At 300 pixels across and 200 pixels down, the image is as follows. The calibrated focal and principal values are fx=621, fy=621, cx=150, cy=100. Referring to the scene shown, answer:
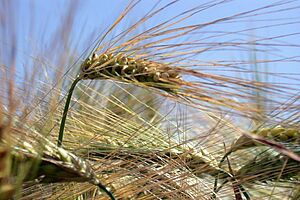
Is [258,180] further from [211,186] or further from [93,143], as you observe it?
[93,143]

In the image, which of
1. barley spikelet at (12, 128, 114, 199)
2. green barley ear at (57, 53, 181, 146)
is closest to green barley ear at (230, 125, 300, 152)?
green barley ear at (57, 53, 181, 146)

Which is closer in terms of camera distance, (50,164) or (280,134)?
(50,164)

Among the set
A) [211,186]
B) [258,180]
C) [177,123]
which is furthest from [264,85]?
[177,123]

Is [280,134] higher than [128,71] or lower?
lower

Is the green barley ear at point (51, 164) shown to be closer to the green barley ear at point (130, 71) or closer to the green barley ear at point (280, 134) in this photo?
the green barley ear at point (130, 71)

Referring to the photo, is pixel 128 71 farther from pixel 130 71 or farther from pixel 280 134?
pixel 280 134

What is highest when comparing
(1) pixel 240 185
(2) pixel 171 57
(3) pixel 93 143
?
(2) pixel 171 57

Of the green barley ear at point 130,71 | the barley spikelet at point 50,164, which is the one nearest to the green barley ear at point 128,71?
the green barley ear at point 130,71

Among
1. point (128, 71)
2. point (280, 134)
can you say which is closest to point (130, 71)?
point (128, 71)

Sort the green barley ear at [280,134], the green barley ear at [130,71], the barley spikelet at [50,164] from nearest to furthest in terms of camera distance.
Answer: the barley spikelet at [50,164] < the green barley ear at [130,71] < the green barley ear at [280,134]

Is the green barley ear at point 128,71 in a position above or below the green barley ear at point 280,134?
above

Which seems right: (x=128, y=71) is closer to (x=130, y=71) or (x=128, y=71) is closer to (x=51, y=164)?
(x=130, y=71)
